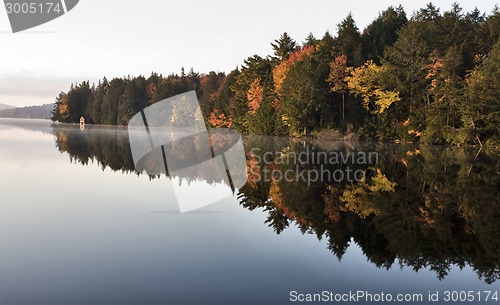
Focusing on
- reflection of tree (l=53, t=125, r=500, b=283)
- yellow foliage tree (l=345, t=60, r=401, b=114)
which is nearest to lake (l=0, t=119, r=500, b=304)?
reflection of tree (l=53, t=125, r=500, b=283)

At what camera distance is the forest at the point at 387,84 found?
42750mm

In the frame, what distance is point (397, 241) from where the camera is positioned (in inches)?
408

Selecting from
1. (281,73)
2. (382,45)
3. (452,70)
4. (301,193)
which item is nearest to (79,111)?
(281,73)

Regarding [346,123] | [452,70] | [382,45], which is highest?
[382,45]

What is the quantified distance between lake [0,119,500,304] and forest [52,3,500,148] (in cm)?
2603

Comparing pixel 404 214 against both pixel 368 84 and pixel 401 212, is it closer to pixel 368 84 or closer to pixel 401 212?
pixel 401 212

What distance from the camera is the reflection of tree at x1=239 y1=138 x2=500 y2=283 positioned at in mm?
9414

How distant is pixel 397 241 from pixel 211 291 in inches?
206

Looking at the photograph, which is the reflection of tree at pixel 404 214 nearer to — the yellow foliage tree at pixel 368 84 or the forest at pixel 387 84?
the forest at pixel 387 84

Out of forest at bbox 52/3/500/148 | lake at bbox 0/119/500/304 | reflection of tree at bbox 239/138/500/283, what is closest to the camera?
lake at bbox 0/119/500/304

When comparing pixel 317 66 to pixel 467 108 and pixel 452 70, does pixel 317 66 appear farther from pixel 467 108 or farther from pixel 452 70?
pixel 467 108

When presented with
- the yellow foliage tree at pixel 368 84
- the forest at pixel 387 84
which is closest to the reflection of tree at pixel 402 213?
the forest at pixel 387 84

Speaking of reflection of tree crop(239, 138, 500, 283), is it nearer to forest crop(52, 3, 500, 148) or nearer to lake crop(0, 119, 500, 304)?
lake crop(0, 119, 500, 304)

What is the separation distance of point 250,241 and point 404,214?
5466 mm
